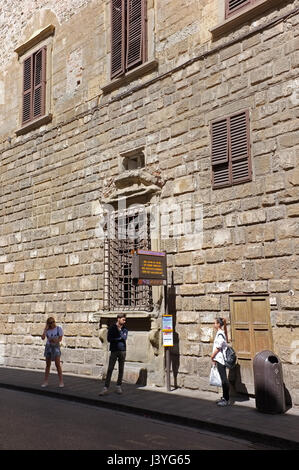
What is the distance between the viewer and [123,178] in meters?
10.1

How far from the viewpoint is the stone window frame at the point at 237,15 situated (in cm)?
806

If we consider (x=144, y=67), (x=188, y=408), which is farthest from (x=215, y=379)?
(x=144, y=67)

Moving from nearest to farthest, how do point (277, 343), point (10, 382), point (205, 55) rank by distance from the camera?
point (277, 343), point (205, 55), point (10, 382)

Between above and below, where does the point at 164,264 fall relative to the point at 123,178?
→ below

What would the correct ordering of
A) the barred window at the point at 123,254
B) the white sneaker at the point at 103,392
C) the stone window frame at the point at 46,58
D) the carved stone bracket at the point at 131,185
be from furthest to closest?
the stone window frame at the point at 46,58 < the barred window at the point at 123,254 < the carved stone bracket at the point at 131,185 < the white sneaker at the point at 103,392

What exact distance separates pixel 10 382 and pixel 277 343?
5.57 meters

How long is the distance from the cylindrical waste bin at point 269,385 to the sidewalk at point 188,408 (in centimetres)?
13

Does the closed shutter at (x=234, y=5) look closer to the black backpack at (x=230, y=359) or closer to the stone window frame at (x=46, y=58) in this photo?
the stone window frame at (x=46, y=58)

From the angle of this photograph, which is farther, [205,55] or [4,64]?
[4,64]

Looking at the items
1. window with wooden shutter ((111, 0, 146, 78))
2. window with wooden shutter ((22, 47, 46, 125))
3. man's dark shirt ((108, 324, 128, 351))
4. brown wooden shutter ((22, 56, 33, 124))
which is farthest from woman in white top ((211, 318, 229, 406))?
brown wooden shutter ((22, 56, 33, 124))

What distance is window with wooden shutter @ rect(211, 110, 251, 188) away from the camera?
806 cm

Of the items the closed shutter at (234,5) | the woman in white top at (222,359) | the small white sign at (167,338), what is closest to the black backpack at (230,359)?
the woman in white top at (222,359)
